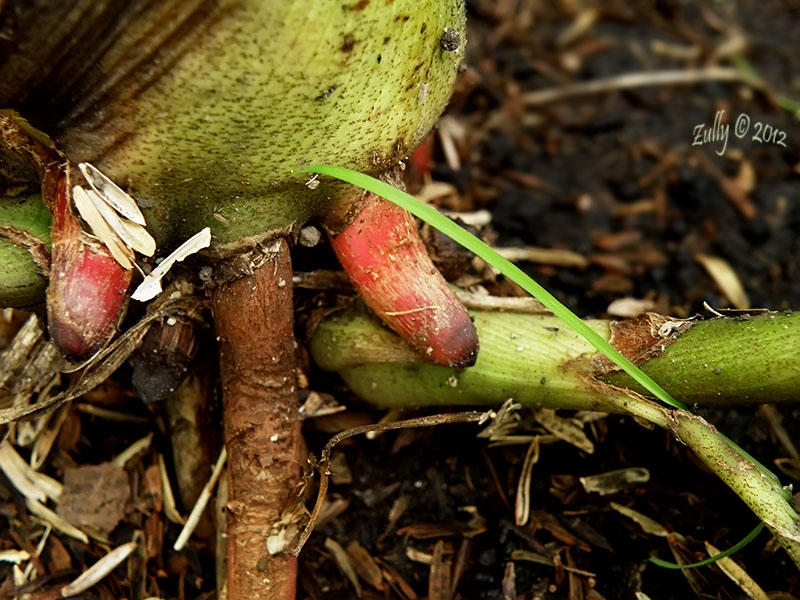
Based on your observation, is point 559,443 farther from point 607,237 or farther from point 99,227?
point 99,227

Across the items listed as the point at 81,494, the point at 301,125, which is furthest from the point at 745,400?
the point at 81,494

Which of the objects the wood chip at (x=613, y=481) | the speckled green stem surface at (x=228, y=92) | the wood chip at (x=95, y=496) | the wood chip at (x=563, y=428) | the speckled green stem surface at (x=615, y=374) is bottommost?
the wood chip at (x=613, y=481)

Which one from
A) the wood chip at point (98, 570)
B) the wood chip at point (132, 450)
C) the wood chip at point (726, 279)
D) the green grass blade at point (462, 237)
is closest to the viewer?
the green grass blade at point (462, 237)

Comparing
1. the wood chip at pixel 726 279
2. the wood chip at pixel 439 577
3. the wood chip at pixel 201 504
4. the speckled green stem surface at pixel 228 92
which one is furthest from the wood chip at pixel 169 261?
the wood chip at pixel 726 279

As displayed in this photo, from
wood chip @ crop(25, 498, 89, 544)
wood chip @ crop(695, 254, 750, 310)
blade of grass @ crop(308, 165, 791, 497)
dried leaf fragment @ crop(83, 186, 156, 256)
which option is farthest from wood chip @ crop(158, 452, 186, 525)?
wood chip @ crop(695, 254, 750, 310)

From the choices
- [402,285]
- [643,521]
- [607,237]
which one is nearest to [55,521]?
[402,285]

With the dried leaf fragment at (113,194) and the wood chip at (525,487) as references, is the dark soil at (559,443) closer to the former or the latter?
the wood chip at (525,487)

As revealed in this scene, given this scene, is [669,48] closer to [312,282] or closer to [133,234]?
[312,282]
